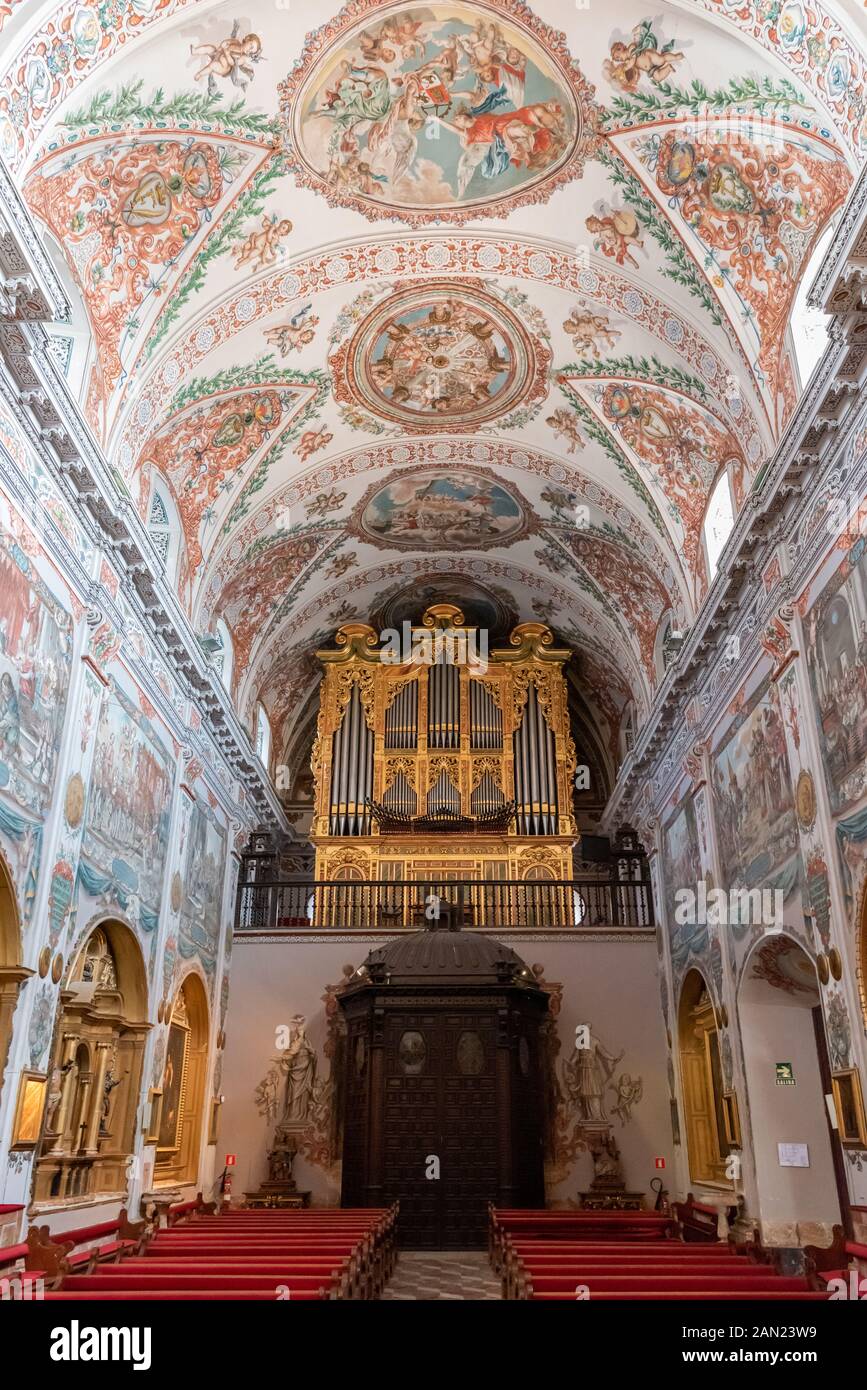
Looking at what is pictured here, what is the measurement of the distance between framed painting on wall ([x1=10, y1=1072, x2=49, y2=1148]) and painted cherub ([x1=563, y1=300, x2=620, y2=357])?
1112cm

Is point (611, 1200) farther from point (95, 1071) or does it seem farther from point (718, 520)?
point (718, 520)

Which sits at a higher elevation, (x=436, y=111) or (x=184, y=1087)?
(x=436, y=111)

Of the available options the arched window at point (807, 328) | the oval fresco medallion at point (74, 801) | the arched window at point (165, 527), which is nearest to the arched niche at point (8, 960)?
the oval fresco medallion at point (74, 801)

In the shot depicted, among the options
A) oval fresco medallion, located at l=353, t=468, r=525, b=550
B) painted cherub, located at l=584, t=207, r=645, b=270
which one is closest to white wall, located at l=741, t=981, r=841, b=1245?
painted cherub, located at l=584, t=207, r=645, b=270

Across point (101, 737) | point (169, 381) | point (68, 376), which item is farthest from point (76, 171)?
point (101, 737)

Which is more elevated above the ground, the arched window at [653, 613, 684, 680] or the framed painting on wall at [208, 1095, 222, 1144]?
the arched window at [653, 613, 684, 680]

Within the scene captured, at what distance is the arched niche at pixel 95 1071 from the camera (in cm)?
1102

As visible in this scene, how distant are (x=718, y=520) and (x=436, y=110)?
6.51 meters

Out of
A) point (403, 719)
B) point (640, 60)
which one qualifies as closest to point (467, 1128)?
point (403, 719)

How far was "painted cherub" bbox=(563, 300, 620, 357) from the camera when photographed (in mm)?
13852

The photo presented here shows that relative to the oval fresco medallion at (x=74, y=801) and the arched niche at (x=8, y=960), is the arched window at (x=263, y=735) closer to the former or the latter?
the oval fresco medallion at (x=74, y=801)

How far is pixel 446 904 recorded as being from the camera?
18672 millimetres

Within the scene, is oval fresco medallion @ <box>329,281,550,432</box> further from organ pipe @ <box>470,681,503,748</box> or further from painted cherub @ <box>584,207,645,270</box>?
organ pipe @ <box>470,681,503,748</box>

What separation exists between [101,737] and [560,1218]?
7.62m
